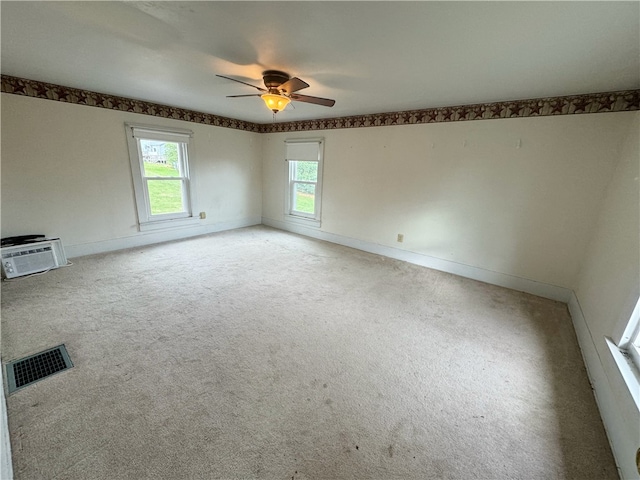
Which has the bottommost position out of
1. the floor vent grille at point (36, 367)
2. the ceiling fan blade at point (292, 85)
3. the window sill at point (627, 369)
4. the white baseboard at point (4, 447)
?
→ the floor vent grille at point (36, 367)

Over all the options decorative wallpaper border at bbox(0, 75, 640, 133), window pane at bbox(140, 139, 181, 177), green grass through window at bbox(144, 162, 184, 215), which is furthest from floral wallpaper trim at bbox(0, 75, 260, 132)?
green grass through window at bbox(144, 162, 184, 215)

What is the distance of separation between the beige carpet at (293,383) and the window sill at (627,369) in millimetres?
315

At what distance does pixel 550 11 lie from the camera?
49.9 inches

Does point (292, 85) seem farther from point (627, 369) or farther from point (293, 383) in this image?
point (627, 369)

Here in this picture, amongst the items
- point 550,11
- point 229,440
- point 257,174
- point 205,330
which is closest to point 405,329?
point 229,440

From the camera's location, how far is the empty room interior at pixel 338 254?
1.30m

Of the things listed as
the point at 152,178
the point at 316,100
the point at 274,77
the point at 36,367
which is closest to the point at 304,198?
the point at 152,178

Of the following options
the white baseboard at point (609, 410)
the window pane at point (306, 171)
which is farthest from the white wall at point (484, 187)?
the white baseboard at point (609, 410)

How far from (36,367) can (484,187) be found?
14.6ft

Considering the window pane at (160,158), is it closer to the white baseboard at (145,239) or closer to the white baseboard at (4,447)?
the white baseboard at (145,239)

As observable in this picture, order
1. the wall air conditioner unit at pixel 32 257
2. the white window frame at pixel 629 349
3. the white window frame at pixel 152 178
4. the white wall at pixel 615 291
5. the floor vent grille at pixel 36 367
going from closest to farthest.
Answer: the white wall at pixel 615 291
the white window frame at pixel 629 349
the floor vent grille at pixel 36 367
the wall air conditioner unit at pixel 32 257
the white window frame at pixel 152 178

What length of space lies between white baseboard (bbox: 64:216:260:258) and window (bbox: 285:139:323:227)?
1.23 meters

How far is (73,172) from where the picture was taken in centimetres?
325

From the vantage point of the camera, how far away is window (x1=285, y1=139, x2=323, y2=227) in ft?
15.3
